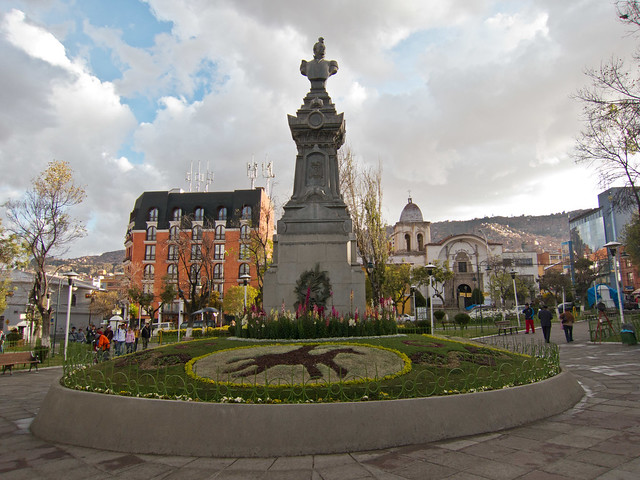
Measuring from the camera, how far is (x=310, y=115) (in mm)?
17312

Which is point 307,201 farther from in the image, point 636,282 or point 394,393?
point 636,282

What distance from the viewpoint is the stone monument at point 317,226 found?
1512 centimetres

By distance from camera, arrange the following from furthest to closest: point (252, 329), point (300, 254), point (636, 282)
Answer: point (636, 282) < point (300, 254) < point (252, 329)

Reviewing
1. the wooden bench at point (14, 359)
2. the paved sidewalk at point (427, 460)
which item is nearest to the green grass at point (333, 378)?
the paved sidewalk at point (427, 460)

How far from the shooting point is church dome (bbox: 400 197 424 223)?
8306 centimetres

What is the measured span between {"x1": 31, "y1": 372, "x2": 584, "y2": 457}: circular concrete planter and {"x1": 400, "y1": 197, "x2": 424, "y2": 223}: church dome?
3015 inches

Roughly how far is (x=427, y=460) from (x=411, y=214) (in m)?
80.1

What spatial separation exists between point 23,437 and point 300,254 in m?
9.79

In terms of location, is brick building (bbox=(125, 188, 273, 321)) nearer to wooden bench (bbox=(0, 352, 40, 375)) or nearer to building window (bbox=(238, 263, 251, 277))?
building window (bbox=(238, 263, 251, 277))

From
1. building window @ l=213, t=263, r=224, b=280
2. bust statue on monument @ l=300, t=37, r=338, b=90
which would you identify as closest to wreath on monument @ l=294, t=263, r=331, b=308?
bust statue on monument @ l=300, t=37, r=338, b=90

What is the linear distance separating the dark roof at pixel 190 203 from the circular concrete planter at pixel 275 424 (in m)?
62.8

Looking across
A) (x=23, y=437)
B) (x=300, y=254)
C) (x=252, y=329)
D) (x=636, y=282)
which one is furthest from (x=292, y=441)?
(x=636, y=282)

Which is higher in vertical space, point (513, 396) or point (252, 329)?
point (252, 329)

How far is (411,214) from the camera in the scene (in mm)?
83562
